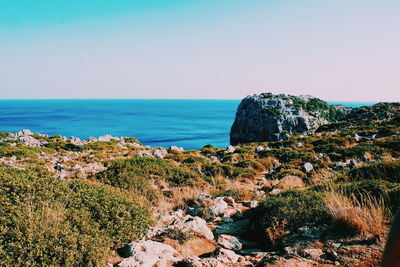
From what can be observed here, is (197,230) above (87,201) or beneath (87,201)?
beneath

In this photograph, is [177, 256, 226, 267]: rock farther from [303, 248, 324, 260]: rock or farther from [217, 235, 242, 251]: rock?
[303, 248, 324, 260]: rock

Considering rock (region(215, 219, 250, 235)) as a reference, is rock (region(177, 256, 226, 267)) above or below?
above

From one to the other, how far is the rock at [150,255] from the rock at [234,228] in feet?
6.09

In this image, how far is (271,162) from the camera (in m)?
17.8

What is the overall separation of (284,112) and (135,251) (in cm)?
4284

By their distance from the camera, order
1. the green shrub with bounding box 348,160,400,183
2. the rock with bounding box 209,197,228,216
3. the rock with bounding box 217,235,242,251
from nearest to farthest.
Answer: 1. the rock with bounding box 217,235,242,251
2. the rock with bounding box 209,197,228,216
3. the green shrub with bounding box 348,160,400,183

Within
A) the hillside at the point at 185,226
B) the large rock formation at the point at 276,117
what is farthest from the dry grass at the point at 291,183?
the large rock formation at the point at 276,117

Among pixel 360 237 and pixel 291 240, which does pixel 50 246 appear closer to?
pixel 291 240

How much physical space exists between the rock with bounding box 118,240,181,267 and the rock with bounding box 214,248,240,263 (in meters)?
0.75

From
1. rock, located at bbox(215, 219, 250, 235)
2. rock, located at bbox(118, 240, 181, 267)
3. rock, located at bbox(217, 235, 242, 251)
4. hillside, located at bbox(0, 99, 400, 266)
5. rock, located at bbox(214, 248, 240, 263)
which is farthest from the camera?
rock, located at bbox(215, 219, 250, 235)

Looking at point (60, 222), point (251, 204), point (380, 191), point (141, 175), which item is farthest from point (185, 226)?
point (141, 175)

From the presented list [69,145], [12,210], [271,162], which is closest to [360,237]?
[12,210]

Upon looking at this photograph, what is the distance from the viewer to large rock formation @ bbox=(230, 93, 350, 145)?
42750 mm

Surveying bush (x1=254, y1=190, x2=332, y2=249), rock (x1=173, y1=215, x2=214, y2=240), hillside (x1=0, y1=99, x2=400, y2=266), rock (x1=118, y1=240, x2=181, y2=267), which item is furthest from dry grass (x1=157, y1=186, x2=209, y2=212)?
rock (x1=118, y1=240, x2=181, y2=267)
